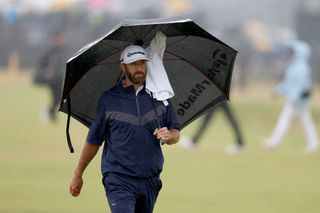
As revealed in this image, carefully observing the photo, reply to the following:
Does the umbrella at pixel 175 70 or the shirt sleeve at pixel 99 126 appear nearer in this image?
the shirt sleeve at pixel 99 126

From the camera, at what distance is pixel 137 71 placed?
7.67m

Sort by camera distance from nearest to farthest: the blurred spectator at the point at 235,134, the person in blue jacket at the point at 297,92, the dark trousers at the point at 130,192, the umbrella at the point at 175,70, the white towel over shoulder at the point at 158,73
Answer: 1. the dark trousers at the point at 130,192
2. the white towel over shoulder at the point at 158,73
3. the umbrella at the point at 175,70
4. the blurred spectator at the point at 235,134
5. the person in blue jacket at the point at 297,92

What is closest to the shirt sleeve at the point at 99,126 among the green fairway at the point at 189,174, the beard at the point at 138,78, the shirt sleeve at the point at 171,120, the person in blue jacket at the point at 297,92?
the beard at the point at 138,78

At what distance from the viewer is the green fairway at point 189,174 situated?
12.7 metres

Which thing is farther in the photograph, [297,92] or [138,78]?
[297,92]

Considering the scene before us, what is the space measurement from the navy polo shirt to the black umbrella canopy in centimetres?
34

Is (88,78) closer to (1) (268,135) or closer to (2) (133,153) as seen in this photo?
(2) (133,153)

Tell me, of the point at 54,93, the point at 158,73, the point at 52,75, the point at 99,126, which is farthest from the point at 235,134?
the point at 99,126

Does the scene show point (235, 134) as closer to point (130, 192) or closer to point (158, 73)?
point (158, 73)

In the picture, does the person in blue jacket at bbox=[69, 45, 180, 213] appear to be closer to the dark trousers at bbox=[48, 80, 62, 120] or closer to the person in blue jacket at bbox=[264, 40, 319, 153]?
the person in blue jacket at bbox=[264, 40, 319, 153]

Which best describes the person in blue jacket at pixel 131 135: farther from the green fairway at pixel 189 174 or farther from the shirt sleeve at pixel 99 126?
the green fairway at pixel 189 174

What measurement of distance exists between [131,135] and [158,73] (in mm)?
516

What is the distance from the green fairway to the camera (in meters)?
12.7

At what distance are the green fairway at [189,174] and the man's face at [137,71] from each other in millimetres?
4577
